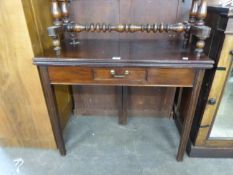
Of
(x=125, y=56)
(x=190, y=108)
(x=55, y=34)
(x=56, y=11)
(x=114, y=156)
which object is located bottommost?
(x=114, y=156)

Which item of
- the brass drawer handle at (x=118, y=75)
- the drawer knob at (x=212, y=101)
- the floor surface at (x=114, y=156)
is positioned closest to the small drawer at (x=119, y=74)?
the brass drawer handle at (x=118, y=75)

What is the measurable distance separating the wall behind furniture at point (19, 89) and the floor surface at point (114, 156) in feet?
0.42

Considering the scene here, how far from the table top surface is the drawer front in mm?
38

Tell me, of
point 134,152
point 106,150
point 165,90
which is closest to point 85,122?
point 106,150

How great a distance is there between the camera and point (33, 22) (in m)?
1.08

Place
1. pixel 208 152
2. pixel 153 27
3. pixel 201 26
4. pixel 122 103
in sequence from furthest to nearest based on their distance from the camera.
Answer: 1. pixel 122 103
2. pixel 208 152
3. pixel 153 27
4. pixel 201 26

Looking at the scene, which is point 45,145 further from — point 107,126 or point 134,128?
point 134,128

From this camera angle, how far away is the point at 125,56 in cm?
101

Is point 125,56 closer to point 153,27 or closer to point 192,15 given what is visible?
point 153,27

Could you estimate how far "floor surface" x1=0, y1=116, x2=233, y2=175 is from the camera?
131 cm

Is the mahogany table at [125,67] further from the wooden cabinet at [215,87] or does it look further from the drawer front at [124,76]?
the wooden cabinet at [215,87]

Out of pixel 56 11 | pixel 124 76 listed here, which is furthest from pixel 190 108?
pixel 56 11

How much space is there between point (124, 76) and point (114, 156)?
0.73 m

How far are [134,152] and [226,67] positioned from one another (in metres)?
0.91
